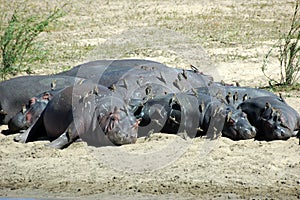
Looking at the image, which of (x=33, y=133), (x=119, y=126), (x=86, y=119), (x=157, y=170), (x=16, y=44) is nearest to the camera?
(x=157, y=170)

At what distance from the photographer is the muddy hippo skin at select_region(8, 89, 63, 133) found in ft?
31.2

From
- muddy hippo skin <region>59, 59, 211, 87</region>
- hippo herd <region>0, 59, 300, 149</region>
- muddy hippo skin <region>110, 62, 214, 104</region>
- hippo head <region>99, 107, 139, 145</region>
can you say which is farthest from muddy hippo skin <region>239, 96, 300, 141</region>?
muddy hippo skin <region>59, 59, 211, 87</region>

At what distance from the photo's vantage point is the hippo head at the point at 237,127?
8.99 metres

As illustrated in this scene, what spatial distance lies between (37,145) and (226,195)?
2686 millimetres

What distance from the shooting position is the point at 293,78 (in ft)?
41.7

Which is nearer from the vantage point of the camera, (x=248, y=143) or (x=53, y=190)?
(x=53, y=190)

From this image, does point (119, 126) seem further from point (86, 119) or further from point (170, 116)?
point (170, 116)

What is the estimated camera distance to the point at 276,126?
894cm

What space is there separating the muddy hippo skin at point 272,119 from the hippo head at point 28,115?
7.89 ft

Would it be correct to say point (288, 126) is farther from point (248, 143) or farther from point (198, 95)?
point (198, 95)

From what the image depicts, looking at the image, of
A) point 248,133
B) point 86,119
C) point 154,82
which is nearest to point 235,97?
point 248,133

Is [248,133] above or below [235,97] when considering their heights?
below

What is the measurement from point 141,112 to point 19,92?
73.7 inches

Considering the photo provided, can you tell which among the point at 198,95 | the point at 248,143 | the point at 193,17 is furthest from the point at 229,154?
the point at 193,17
